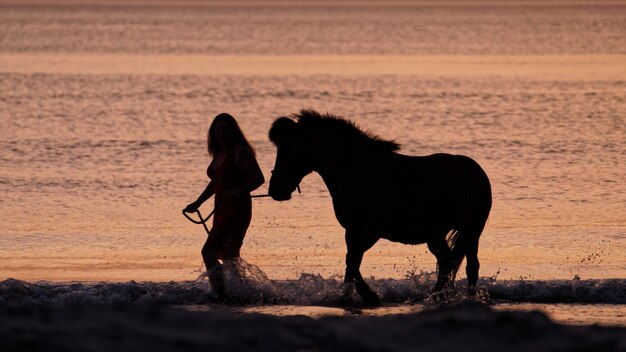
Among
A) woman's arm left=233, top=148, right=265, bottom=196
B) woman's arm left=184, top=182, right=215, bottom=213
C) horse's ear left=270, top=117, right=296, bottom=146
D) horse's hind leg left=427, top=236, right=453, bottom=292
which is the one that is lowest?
horse's hind leg left=427, top=236, right=453, bottom=292

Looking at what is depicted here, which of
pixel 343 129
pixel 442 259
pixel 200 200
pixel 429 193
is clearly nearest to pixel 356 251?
pixel 429 193

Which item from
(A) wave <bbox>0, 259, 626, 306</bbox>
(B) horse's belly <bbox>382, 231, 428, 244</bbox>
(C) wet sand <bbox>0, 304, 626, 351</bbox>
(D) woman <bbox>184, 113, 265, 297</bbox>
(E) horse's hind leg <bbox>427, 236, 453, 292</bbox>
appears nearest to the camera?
(C) wet sand <bbox>0, 304, 626, 351</bbox>

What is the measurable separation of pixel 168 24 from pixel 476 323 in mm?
106352

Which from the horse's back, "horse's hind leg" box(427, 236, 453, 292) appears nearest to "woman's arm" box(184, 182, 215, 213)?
the horse's back

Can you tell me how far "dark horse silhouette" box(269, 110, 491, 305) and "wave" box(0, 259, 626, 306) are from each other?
0.54 meters

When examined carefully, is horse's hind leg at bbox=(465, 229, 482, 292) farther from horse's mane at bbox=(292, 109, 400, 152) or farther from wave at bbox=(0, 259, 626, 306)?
horse's mane at bbox=(292, 109, 400, 152)

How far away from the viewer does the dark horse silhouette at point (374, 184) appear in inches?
435

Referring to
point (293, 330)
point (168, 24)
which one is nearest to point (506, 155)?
point (293, 330)

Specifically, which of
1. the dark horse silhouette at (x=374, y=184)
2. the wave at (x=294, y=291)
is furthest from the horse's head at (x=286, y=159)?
the wave at (x=294, y=291)

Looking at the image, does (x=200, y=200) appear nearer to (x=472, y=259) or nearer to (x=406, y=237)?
(x=406, y=237)

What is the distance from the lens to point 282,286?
12.1 meters

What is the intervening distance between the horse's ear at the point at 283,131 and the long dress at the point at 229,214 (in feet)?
1.47

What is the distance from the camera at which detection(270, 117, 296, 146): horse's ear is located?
36.4ft

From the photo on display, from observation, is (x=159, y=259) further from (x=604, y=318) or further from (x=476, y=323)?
(x=476, y=323)
